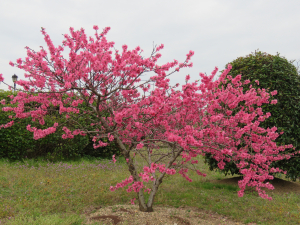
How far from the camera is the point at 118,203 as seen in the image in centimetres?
611

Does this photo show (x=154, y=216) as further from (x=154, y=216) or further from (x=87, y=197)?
(x=87, y=197)

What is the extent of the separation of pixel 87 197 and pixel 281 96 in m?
6.57

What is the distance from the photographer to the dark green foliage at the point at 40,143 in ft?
30.2

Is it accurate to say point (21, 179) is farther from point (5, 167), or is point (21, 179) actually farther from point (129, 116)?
point (129, 116)

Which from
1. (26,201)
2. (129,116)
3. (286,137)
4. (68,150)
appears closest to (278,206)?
(286,137)

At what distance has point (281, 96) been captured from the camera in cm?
753

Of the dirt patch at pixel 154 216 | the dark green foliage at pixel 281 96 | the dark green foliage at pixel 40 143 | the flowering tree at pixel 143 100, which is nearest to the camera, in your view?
the flowering tree at pixel 143 100

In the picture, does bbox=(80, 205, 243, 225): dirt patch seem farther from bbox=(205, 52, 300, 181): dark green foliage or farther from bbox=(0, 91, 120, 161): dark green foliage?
bbox=(0, 91, 120, 161): dark green foliage

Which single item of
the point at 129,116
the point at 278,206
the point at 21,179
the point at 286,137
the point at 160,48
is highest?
the point at 160,48

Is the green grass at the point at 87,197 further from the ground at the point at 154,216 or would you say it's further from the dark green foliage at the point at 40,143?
the dark green foliage at the point at 40,143

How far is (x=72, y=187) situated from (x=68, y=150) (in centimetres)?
395

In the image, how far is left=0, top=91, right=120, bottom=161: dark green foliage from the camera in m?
9.20

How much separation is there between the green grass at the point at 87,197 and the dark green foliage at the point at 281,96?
1.15 metres

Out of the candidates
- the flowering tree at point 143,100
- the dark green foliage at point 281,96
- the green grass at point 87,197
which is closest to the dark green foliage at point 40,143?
the green grass at point 87,197
